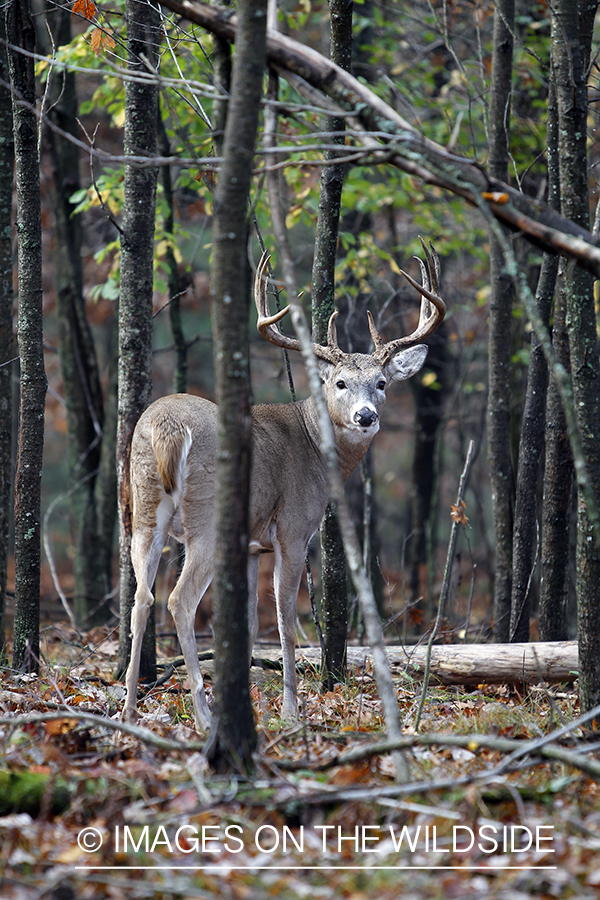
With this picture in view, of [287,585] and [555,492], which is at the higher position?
[555,492]

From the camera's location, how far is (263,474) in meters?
5.83

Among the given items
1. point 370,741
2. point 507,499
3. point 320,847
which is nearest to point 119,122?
point 507,499

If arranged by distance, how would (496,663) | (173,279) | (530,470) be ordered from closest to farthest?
1. (496,663)
2. (530,470)
3. (173,279)

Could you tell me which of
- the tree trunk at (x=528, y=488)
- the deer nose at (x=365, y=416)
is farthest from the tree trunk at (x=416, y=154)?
the tree trunk at (x=528, y=488)

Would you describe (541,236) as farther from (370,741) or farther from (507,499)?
(507,499)

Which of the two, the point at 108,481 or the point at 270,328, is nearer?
the point at 270,328

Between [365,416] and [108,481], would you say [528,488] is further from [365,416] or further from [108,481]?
[108,481]

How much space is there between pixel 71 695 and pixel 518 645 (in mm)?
3247

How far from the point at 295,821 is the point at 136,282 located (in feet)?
13.6

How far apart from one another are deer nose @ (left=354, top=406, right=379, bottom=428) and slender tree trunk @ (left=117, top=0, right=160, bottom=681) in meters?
1.57

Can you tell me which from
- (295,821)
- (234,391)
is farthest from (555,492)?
(295,821)

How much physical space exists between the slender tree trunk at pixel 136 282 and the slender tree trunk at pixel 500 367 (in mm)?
3075
